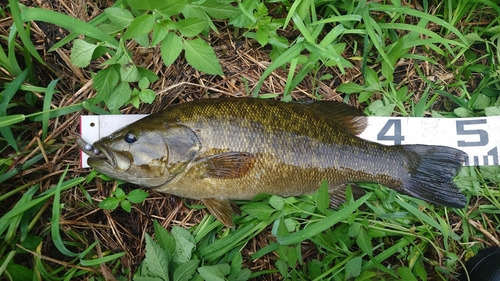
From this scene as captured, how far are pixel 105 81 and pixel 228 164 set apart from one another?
1190mm

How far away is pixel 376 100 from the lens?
3.46 metres

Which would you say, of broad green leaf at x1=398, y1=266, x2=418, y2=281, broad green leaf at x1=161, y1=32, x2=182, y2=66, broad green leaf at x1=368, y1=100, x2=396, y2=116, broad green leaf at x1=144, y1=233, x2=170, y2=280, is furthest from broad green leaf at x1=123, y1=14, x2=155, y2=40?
broad green leaf at x1=398, y1=266, x2=418, y2=281

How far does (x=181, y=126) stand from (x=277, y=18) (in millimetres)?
1448

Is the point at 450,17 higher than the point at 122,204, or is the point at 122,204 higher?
the point at 450,17

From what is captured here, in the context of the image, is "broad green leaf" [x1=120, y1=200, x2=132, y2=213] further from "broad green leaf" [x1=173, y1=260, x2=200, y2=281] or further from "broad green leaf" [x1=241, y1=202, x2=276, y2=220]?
"broad green leaf" [x1=241, y1=202, x2=276, y2=220]

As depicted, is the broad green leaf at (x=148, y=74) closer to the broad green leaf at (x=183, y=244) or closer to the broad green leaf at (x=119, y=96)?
the broad green leaf at (x=119, y=96)

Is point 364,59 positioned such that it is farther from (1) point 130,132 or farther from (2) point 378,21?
(1) point 130,132

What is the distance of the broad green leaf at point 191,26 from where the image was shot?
8.90ft

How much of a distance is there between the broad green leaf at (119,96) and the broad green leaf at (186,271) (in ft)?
4.61

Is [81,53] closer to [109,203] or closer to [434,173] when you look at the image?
[109,203]

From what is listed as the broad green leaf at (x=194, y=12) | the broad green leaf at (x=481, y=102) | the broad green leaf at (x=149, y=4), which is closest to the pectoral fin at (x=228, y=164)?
the broad green leaf at (x=194, y=12)

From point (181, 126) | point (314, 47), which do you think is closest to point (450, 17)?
point (314, 47)

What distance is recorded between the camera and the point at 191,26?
2.73m

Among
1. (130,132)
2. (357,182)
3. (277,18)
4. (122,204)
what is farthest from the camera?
(277,18)
